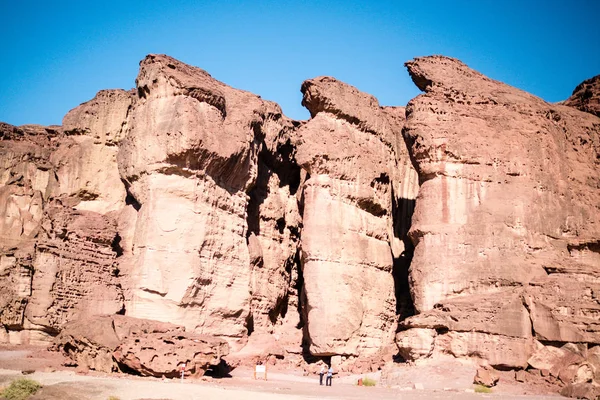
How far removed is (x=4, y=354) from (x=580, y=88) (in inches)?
961

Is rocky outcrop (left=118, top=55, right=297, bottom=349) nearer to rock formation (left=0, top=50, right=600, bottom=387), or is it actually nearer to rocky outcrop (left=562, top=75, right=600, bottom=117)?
rock formation (left=0, top=50, right=600, bottom=387)

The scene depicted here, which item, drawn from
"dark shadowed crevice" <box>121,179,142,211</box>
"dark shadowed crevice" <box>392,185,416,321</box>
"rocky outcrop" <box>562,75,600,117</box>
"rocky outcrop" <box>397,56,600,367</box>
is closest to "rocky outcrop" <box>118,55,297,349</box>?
"dark shadowed crevice" <box>121,179,142,211</box>

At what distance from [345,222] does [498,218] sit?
571cm

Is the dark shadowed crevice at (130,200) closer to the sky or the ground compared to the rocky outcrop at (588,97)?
closer to the ground

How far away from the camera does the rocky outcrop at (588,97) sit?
1282 inches

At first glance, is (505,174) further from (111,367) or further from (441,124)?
(111,367)

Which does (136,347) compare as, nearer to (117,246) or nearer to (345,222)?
(117,246)

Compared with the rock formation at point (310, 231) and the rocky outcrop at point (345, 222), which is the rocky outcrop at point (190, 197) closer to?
the rock formation at point (310, 231)

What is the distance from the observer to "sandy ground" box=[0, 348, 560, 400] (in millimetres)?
18172

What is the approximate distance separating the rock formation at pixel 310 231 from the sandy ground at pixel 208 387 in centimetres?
101

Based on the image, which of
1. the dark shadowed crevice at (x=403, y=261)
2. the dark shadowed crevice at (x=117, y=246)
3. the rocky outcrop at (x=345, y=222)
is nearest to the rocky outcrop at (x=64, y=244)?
Answer: the dark shadowed crevice at (x=117, y=246)

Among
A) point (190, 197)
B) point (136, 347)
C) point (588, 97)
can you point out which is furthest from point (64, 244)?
point (588, 97)

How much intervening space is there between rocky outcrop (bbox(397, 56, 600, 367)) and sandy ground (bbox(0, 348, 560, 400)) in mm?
1986

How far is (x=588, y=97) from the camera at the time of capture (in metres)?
33.0
